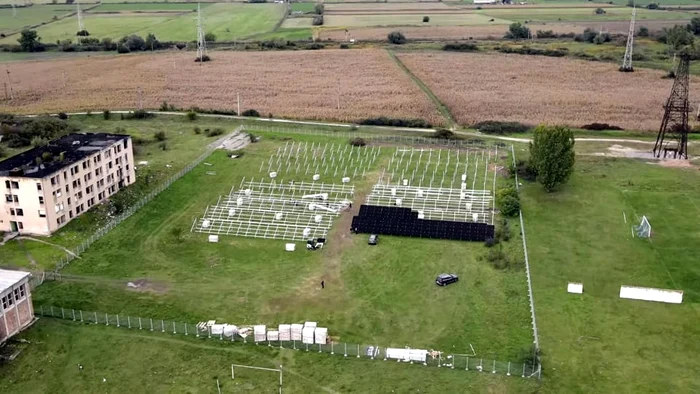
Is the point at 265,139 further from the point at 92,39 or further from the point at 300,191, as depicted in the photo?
the point at 92,39

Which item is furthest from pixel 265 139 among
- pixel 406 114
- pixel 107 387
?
pixel 107 387

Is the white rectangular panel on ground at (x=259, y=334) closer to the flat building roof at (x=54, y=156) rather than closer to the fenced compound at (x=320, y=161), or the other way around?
the flat building roof at (x=54, y=156)

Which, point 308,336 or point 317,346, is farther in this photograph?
point 308,336

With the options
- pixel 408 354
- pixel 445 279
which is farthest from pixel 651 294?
pixel 408 354

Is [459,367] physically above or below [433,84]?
below

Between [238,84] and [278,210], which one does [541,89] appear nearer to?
[238,84]

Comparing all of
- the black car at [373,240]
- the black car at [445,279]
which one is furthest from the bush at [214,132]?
the black car at [445,279]
